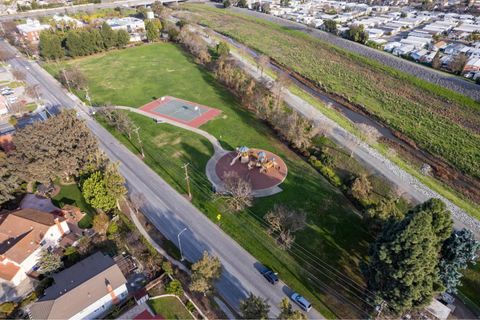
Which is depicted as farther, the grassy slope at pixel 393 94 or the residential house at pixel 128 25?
the residential house at pixel 128 25

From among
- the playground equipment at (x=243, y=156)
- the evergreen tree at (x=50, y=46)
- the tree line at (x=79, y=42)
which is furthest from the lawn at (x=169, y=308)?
the tree line at (x=79, y=42)

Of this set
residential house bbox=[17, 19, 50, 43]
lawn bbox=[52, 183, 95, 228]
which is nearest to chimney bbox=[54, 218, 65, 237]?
lawn bbox=[52, 183, 95, 228]

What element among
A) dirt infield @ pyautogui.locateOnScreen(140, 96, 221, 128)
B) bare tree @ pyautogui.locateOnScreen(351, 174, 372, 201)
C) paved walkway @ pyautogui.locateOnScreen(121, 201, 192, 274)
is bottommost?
paved walkway @ pyautogui.locateOnScreen(121, 201, 192, 274)

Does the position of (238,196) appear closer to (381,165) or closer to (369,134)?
(381,165)

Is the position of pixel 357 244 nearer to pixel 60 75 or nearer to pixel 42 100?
pixel 42 100

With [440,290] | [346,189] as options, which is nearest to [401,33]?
[346,189]

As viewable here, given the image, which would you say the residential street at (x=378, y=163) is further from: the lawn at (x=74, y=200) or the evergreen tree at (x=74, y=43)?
the evergreen tree at (x=74, y=43)

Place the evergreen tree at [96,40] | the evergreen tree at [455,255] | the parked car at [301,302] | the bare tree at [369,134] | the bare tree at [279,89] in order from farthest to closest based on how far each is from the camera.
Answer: the evergreen tree at [96,40] < the bare tree at [279,89] < the bare tree at [369,134] < the parked car at [301,302] < the evergreen tree at [455,255]

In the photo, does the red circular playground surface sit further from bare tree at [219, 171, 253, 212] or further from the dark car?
the dark car
